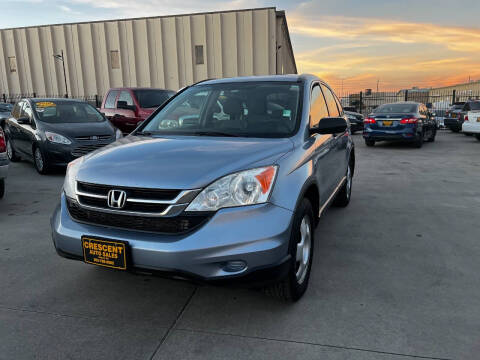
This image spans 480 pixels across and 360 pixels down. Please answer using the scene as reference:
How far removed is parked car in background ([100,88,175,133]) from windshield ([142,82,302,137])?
691 cm

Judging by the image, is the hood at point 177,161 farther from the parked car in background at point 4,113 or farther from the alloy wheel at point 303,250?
the parked car in background at point 4,113

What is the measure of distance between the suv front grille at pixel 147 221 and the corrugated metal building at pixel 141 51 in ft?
87.7

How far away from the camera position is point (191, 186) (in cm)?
230

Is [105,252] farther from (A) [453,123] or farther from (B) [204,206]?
(A) [453,123]

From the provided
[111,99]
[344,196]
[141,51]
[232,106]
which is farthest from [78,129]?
[141,51]

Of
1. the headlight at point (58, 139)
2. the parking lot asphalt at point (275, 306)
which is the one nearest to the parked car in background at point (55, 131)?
the headlight at point (58, 139)

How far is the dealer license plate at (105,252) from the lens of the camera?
2359 mm

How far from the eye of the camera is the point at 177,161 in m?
2.54

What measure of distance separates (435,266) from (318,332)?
5.14 ft

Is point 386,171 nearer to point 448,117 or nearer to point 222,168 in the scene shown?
point 222,168

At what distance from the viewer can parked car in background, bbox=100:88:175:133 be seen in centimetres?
1066

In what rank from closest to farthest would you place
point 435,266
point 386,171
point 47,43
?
point 435,266, point 386,171, point 47,43

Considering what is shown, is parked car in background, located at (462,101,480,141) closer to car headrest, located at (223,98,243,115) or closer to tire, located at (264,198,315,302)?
car headrest, located at (223,98,243,115)

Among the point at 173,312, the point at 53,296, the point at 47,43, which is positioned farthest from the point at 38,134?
the point at 47,43
